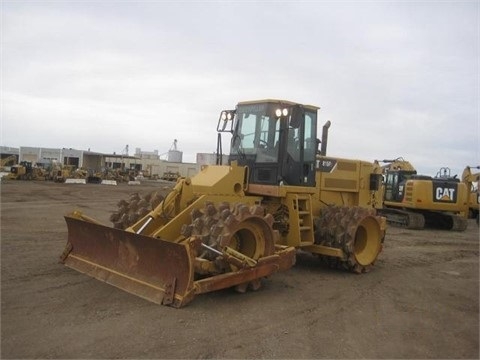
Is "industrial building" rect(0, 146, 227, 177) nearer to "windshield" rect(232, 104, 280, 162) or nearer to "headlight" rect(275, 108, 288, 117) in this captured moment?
"windshield" rect(232, 104, 280, 162)

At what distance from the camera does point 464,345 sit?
5238 mm

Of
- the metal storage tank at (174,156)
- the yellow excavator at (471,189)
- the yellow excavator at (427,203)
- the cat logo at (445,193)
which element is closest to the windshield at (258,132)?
the yellow excavator at (427,203)

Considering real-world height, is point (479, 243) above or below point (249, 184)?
below

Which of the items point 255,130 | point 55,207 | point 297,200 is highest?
point 255,130

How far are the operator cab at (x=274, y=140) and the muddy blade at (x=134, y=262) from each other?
2777 mm

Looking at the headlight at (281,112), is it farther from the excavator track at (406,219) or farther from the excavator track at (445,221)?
the excavator track at (445,221)

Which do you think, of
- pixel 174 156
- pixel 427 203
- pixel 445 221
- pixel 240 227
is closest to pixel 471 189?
pixel 445 221

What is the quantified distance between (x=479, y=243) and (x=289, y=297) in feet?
36.9

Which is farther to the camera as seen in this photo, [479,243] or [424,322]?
[479,243]

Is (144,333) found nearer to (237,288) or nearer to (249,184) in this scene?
(237,288)

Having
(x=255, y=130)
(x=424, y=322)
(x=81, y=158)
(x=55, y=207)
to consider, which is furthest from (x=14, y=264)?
(x=81, y=158)

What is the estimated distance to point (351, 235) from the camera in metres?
8.40

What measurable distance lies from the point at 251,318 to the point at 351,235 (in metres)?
3.39

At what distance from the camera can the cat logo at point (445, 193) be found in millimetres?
18734
